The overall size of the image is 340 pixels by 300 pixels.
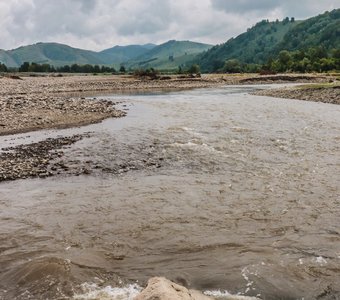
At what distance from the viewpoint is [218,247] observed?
40.6 ft

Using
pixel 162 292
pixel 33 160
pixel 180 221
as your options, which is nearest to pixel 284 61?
pixel 33 160

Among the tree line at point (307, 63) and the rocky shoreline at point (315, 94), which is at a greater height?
the tree line at point (307, 63)

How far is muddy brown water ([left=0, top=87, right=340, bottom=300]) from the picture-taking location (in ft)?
34.3

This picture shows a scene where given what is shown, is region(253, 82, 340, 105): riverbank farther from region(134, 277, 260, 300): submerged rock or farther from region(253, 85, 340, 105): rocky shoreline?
region(134, 277, 260, 300): submerged rock

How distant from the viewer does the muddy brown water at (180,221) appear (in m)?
10.5

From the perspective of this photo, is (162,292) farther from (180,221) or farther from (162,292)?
(180,221)

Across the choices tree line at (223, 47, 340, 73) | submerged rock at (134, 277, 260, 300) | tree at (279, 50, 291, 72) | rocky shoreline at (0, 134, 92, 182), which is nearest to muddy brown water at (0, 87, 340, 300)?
rocky shoreline at (0, 134, 92, 182)

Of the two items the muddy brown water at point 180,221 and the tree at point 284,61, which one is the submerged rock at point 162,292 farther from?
the tree at point 284,61

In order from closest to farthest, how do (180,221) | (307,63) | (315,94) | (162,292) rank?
(162,292)
(180,221)
(315,94)
(307,63)

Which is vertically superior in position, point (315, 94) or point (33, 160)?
Answer: point (315, 94)

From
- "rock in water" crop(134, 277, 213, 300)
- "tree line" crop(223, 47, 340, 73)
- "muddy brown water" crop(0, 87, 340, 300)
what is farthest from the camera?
"tree line" crop(223, 47, 340, 73)

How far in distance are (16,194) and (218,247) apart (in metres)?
10.2

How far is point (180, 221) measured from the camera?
1452cm

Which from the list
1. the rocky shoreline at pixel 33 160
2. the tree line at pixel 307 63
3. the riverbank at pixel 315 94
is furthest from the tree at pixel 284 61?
the rocky shoreline at pixel 33 160
